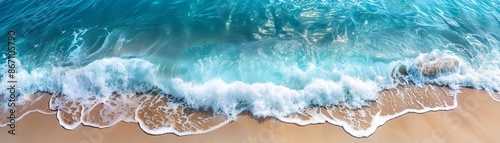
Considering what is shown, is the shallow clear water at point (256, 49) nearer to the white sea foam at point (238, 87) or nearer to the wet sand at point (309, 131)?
the white sea foam at point (238, 87)

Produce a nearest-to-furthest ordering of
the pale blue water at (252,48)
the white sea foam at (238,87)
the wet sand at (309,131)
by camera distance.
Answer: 1. the wet sand at (309,131)
2. the white sea foam at (238,87)
3. the pale blue water at (252,48)

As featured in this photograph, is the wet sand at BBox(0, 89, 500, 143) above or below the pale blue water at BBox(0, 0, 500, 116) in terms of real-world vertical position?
below

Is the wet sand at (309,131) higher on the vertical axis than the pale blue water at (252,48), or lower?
lower

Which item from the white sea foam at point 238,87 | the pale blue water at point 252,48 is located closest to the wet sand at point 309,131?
the white sea foam at point 238,87

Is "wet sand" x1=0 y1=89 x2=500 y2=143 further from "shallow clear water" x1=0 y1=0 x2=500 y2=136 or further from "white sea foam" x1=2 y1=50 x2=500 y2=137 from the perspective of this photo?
"shallow clear water" x1=0 y1=0 x2=500 y2=136

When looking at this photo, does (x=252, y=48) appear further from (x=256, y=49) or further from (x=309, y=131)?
(x=309, y=131)

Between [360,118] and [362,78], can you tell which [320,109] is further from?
[362,78]

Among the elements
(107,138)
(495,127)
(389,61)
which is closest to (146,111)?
(107,138)

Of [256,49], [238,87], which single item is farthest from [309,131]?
[256,49]

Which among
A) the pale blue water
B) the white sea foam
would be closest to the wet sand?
the white sea foam
